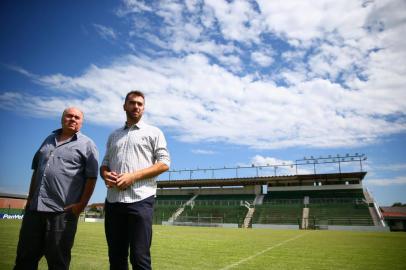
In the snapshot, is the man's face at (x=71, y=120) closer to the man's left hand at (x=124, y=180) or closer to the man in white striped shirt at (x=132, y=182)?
the man in white striped shirt at (x=132, y=182)

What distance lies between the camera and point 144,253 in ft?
8.70

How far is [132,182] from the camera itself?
2771mm

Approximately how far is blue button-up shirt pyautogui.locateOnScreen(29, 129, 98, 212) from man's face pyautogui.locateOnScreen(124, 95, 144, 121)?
719mm

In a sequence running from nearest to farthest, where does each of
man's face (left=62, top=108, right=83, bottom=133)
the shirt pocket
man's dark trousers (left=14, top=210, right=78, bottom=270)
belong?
man's dark trousers (left=14, top=210, right=78, bottom=270) < the shirt pocket < man's face (left=62, top=108, right=83, bottom=133)

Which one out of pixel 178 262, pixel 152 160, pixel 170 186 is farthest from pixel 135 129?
pixel 170 186

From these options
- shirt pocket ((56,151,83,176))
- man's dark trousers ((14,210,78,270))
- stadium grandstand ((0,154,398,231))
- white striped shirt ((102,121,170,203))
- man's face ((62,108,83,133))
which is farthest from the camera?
stadium grandstand ((0,154,398,231))

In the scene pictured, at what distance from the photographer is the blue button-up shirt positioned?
3.15 metres

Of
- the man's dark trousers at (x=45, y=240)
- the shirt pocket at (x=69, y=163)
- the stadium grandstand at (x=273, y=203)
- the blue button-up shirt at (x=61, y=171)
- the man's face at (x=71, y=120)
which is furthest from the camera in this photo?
the stadium grandstand at (x=273, y=203)

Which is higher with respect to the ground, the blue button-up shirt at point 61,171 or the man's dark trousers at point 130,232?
the blue button-up shirt at point 61,171

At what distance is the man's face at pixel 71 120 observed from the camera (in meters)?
3.42

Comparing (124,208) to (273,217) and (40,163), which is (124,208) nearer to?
(40,163)

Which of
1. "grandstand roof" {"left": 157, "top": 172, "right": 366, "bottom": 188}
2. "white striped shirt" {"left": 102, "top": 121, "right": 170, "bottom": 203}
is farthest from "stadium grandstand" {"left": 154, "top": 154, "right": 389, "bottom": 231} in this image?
"white striped shirt" {"left": 102, "top": 121, "right": 170, "bottom": 203}

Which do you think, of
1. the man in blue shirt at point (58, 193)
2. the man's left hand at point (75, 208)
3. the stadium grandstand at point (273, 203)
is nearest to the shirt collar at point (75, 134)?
the man in blue shirt at point (58, 193)

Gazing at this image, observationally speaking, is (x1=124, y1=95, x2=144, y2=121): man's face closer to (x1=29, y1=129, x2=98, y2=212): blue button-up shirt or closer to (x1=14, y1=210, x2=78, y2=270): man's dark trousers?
(x1=29, y1=129, x2=98, y2=212): blue button-up shirt
